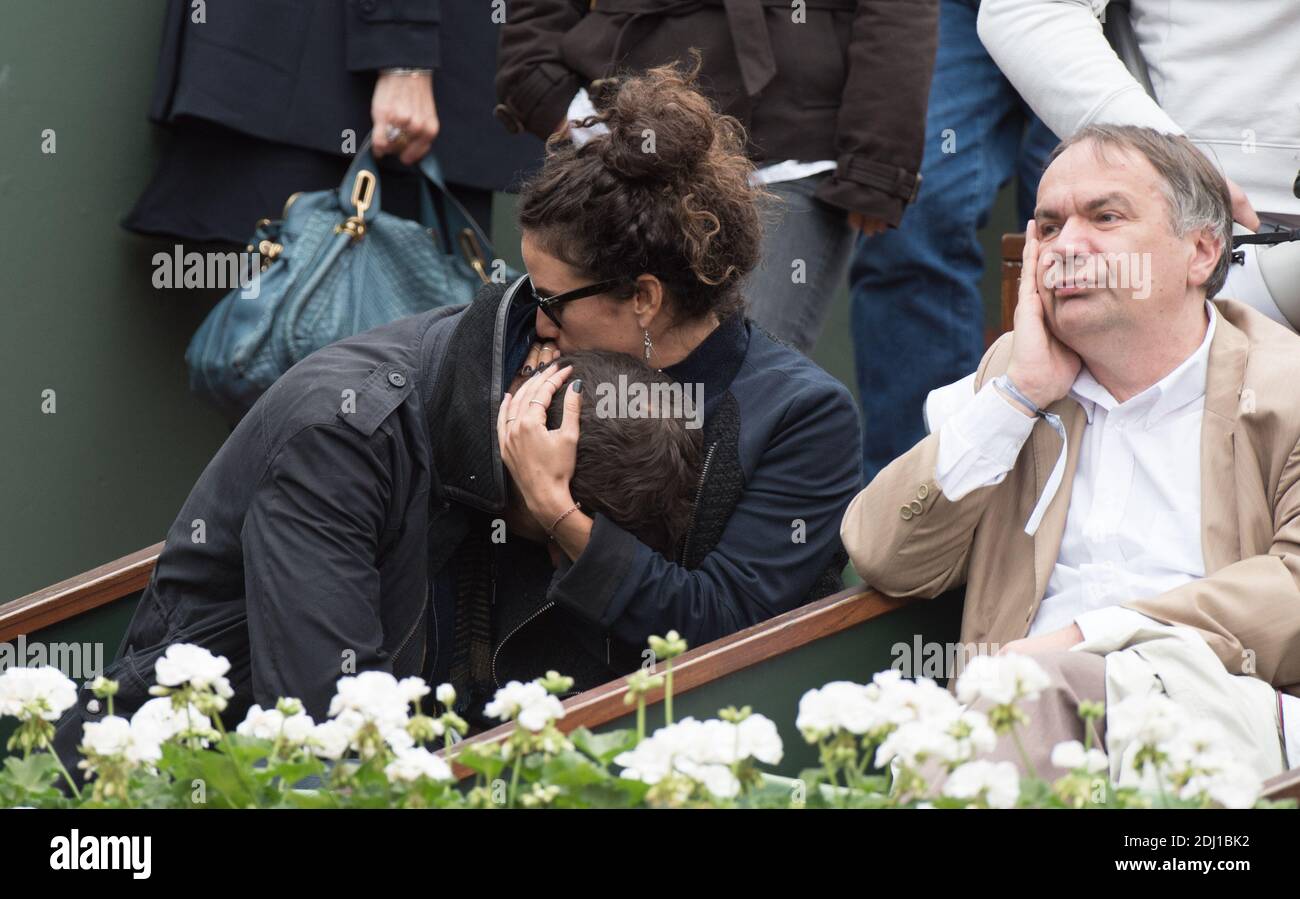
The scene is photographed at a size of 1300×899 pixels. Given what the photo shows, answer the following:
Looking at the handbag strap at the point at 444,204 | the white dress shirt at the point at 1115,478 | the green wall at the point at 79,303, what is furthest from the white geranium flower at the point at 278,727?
the green wall at the point at 79,303

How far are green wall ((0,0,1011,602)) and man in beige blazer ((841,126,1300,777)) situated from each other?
2535 mm

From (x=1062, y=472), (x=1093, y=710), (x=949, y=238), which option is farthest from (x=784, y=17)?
(x=1093, y=710)

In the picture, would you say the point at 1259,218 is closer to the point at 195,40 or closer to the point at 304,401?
the point at 304,401

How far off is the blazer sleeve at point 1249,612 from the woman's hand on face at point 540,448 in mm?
859

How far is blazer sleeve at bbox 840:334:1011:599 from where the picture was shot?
2.83 metres

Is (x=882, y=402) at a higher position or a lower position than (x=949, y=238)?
lower

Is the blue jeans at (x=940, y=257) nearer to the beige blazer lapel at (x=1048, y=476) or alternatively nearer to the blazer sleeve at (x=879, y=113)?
the blazer sleeve at (x=879, y=113)

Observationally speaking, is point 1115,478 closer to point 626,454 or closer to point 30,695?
point 626,454

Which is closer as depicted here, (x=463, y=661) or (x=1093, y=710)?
(x=1093, y=710)

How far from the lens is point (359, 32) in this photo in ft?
14.3
